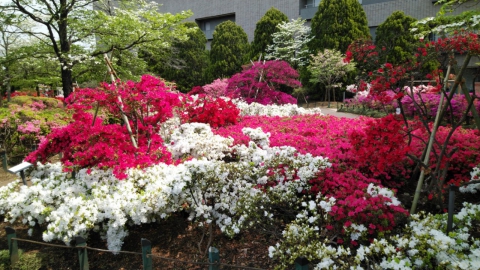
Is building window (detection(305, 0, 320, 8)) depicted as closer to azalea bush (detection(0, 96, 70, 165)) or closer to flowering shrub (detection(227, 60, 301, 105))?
flowering shrub (detection(227, 60, 301, 105))

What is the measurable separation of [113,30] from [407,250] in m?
9.78

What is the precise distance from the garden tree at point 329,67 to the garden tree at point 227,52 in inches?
193

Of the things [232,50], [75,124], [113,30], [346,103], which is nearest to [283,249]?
[75,124]

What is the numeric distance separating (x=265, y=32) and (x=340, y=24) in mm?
4671

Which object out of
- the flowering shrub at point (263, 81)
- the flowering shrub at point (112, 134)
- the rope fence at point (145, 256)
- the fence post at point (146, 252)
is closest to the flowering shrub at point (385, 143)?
the rope fence at point (145, 256)

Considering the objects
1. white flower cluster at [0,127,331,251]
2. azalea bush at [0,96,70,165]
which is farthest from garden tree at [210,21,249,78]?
white flower cluster at [0,127,331,251]

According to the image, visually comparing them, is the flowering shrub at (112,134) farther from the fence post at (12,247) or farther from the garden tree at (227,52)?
the garden tree at (227,52)

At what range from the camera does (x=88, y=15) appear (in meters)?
9.77

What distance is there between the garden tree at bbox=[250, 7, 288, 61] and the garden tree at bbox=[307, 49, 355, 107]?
3.90m

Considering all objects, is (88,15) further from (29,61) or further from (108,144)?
(108,144)

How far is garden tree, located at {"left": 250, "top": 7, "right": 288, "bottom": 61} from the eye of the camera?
66.2 feet

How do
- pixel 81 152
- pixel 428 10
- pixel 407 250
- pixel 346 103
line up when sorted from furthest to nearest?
pixel 428 10 → pixel 346 103 → pixel 81 152 → pixel 407 250

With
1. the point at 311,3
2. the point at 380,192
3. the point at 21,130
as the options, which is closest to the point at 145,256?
the point at 380,192

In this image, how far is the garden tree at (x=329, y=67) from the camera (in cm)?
1633
